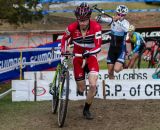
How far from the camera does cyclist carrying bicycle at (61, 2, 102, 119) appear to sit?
8.98 meters

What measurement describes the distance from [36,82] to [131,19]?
2610 centimetres

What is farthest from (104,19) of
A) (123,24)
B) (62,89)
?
(62,89)

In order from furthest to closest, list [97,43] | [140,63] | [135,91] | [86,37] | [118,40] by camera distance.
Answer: [140,63], [118,40], [135,91], [86,37], [97,43]

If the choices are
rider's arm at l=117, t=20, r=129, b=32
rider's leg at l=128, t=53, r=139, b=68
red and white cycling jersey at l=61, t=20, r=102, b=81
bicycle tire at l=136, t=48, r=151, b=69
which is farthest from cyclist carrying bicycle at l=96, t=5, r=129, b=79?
bicycle tire at l=136, t=48, r=151, b=69

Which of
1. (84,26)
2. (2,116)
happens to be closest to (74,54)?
(84,26)

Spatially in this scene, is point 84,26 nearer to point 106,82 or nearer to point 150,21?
point 106,82

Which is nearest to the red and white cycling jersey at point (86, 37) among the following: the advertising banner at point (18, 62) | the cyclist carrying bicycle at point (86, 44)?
the cyclist carrying bicycle at point (86, 44)

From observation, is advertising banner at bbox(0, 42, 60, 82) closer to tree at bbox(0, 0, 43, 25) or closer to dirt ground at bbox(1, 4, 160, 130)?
tree at bbox(0, 0, 43, 25)

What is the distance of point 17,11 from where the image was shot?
20250 mm

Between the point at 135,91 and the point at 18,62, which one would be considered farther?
the point at 18,62

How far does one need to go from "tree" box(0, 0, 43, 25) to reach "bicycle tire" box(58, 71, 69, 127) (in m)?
8.89

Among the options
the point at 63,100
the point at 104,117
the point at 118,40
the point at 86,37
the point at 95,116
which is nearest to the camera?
the point at 63,100

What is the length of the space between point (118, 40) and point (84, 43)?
3.56 m

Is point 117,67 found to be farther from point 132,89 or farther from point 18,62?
point 18,62
